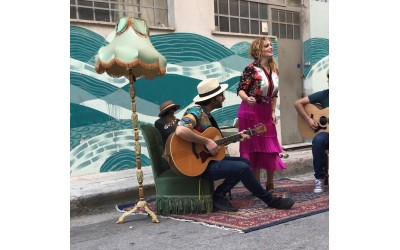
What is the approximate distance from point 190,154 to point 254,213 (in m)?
0.91

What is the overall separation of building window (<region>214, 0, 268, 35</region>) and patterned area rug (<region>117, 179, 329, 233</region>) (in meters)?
3.64

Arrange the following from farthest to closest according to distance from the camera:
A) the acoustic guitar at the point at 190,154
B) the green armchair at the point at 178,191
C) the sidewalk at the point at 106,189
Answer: the sidewalk at the point at 106,189, the green armchair at the point at 178,191, the acoustic guitar at the point at 190,154

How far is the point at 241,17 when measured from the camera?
8555 mm

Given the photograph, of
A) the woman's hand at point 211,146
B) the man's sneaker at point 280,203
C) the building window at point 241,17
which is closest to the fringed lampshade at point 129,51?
the woman's hand at point 211,146

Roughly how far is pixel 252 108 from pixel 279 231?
5.31ft

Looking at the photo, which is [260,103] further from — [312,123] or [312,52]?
[312,52]

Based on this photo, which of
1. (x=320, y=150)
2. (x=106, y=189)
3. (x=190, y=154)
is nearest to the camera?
(x=190, y=154)

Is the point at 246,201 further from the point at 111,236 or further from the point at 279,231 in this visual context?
the point at 111,236

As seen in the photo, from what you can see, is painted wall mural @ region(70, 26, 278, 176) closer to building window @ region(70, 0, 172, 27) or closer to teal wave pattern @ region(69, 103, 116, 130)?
teal wave pattern @ region(69, 103, 116, 130)

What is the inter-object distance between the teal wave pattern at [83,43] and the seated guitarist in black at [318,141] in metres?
2.93

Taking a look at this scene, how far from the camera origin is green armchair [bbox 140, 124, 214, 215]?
15.2 feet

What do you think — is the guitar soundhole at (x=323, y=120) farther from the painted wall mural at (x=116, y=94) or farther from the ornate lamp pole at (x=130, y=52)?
the painted wall mural at (x=116, y=94)

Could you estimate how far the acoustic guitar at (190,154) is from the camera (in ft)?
14.3

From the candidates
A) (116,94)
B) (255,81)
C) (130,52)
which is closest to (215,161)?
(255,81)
